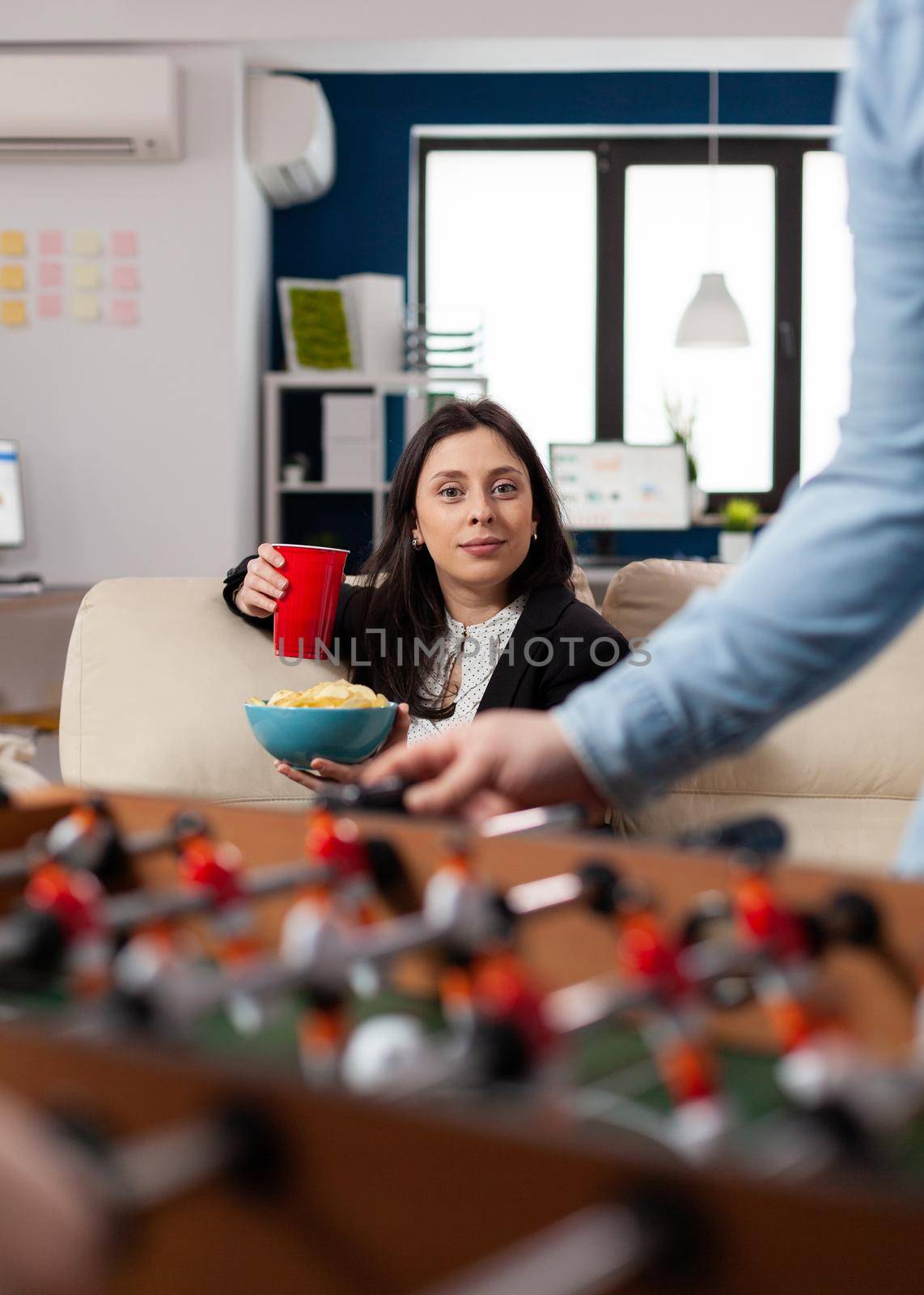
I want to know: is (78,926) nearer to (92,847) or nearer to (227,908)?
(227,908)

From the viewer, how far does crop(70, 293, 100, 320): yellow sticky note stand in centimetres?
479

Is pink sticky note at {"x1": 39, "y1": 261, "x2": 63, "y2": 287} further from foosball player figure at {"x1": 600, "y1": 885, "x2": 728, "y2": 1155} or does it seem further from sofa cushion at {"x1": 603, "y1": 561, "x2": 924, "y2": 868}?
foosball player figure at {"x1": 600, "y1": 885, "x2": 728, "y2": 1155}

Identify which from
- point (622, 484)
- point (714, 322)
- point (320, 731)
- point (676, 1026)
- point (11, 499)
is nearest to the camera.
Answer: point (676, 1026)

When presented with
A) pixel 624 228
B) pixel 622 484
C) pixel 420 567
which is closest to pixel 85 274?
pixel 622 484

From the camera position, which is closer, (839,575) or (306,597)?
(839,575)

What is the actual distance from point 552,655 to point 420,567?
393 millimetres

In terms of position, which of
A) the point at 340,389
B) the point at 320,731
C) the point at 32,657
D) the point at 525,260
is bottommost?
the point at 32,657

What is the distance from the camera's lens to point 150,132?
457 centimetres

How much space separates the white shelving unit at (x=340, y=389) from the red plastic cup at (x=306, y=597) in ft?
10.1

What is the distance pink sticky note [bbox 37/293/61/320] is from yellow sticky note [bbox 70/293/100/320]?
0.05 metres

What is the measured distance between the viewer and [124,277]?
4.80 meters

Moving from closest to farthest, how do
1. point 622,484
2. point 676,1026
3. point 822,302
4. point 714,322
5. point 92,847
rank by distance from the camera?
point 676,1026 < point 92,847 < point 714,322 < point 622,484 < point 822,302

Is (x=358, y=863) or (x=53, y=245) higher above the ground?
(x=53, y=245)

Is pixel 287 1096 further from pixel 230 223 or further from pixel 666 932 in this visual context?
pixel 230 223
